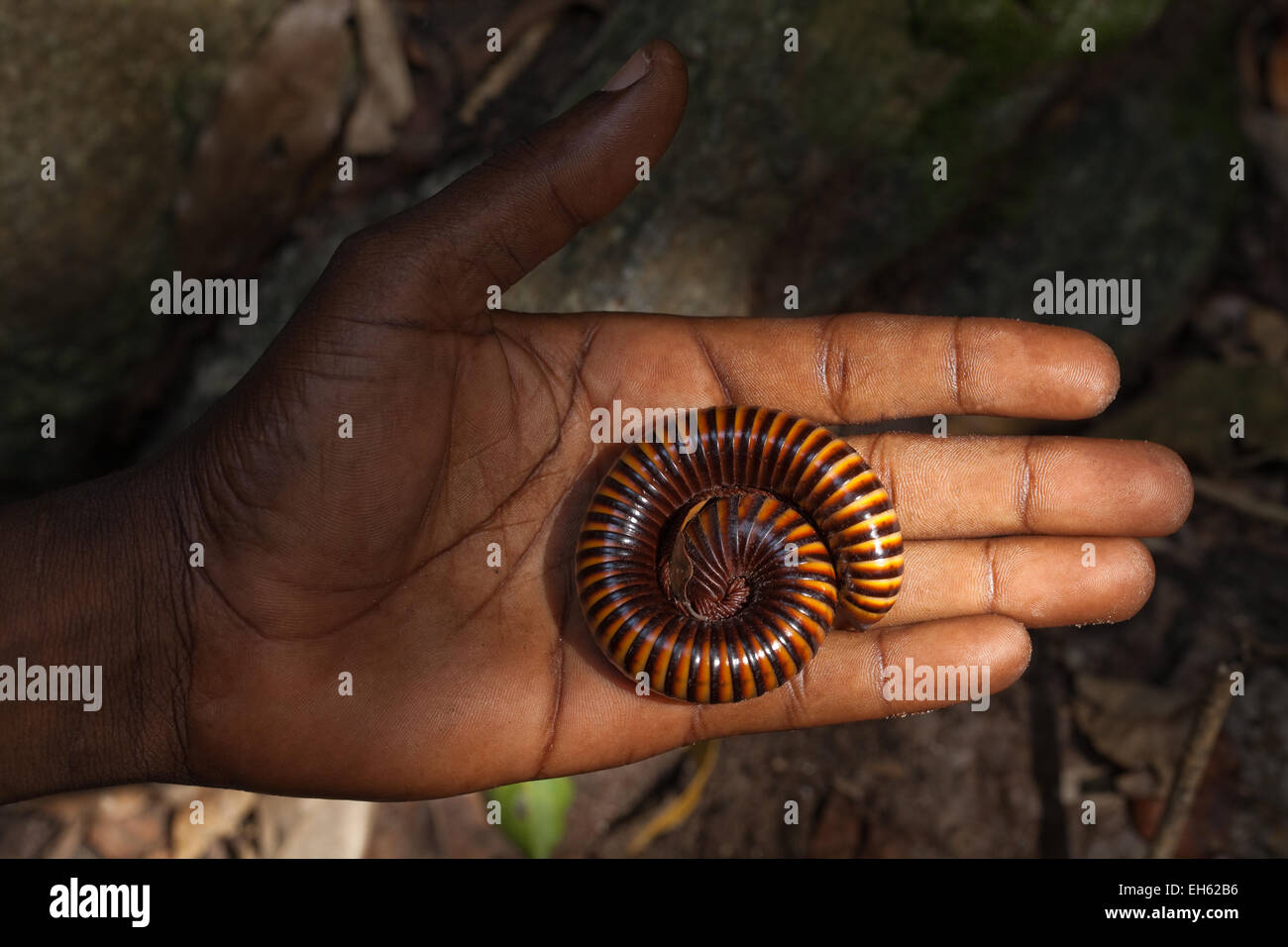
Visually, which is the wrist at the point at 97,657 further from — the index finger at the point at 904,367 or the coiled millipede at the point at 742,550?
the index finger at the point at 904,367

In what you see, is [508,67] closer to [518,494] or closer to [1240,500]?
[518,494]

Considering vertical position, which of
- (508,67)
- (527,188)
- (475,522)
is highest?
(508,67)

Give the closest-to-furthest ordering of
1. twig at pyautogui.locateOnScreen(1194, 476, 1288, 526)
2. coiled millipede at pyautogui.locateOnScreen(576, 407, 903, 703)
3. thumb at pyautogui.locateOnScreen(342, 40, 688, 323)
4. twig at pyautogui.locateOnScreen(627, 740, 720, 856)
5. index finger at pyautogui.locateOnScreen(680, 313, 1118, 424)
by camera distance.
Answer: thumb at pyautogui.locateOnScreen(342, 40, 688, 323) → coiled millipede at pyautogui.locateOnScreen(576, 407, 903, 703) → index finger at pyautogui.locateOnScreen(680, 313, 1118, 424) → twig at pyautogui.locateOnScreen(627, 740, 720, 856) → twig at pyautogui.locateOnScreen(1194, 476, 1288, 526)

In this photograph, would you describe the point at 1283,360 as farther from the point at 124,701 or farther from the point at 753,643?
the point at 124,701

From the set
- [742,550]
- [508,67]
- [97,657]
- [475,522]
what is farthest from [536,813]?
[508,67]

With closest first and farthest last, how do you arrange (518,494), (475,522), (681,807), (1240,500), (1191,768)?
(475,522) < (518,494) < (1191,768) < (681,807) < (1240,500)

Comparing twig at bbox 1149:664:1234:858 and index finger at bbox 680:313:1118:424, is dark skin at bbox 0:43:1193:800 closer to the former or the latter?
index finger at bbox 680:313:1118:424

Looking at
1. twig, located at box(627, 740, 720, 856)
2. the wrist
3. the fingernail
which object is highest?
the fingernail

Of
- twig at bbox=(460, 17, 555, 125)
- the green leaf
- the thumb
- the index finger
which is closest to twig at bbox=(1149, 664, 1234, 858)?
the index finger

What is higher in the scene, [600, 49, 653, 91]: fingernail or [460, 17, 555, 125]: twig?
[460, 17, 555, 125]: twig
